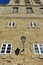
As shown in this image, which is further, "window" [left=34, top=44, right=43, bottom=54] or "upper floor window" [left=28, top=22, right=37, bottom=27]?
"upper floor window" [left=28, top=22, right=37, bottom=27]

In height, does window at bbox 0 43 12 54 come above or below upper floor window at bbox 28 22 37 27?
below

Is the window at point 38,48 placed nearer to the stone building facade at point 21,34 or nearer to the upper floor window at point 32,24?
the stone building facade at point 21,34

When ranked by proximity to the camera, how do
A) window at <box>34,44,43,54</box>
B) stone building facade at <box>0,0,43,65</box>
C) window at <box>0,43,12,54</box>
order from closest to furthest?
stone building facade at <box>0,0,43,65</box> < window at <box>34,44,43,54</box> < window at <box>0,43,12,54</box>

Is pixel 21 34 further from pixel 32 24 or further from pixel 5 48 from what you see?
pixel 5 48

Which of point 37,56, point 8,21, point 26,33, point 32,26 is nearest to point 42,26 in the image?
point 32,26

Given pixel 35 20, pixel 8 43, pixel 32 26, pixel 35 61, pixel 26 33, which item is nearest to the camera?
pixel 35 61

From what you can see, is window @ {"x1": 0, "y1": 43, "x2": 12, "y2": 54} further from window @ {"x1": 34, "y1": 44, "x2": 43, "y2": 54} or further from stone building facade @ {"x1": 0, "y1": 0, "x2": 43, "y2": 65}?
window @ {"x1": 34, "y1": 44, "x2": 43, "y2": 54}

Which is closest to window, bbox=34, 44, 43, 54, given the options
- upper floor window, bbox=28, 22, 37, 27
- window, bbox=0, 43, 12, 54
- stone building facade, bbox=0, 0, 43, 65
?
stone building facade, bbox=0, 0, 43, 65

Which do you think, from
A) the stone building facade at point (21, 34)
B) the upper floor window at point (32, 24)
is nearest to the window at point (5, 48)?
the stone building facade at point (21, 34)

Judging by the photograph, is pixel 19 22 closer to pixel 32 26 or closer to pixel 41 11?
pixel 32 26

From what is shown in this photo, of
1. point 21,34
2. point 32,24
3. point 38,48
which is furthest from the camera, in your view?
point 32,24

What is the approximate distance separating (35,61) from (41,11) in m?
9.99

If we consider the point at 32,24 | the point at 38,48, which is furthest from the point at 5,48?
the point at 32,24

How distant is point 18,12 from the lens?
21.8 meters
